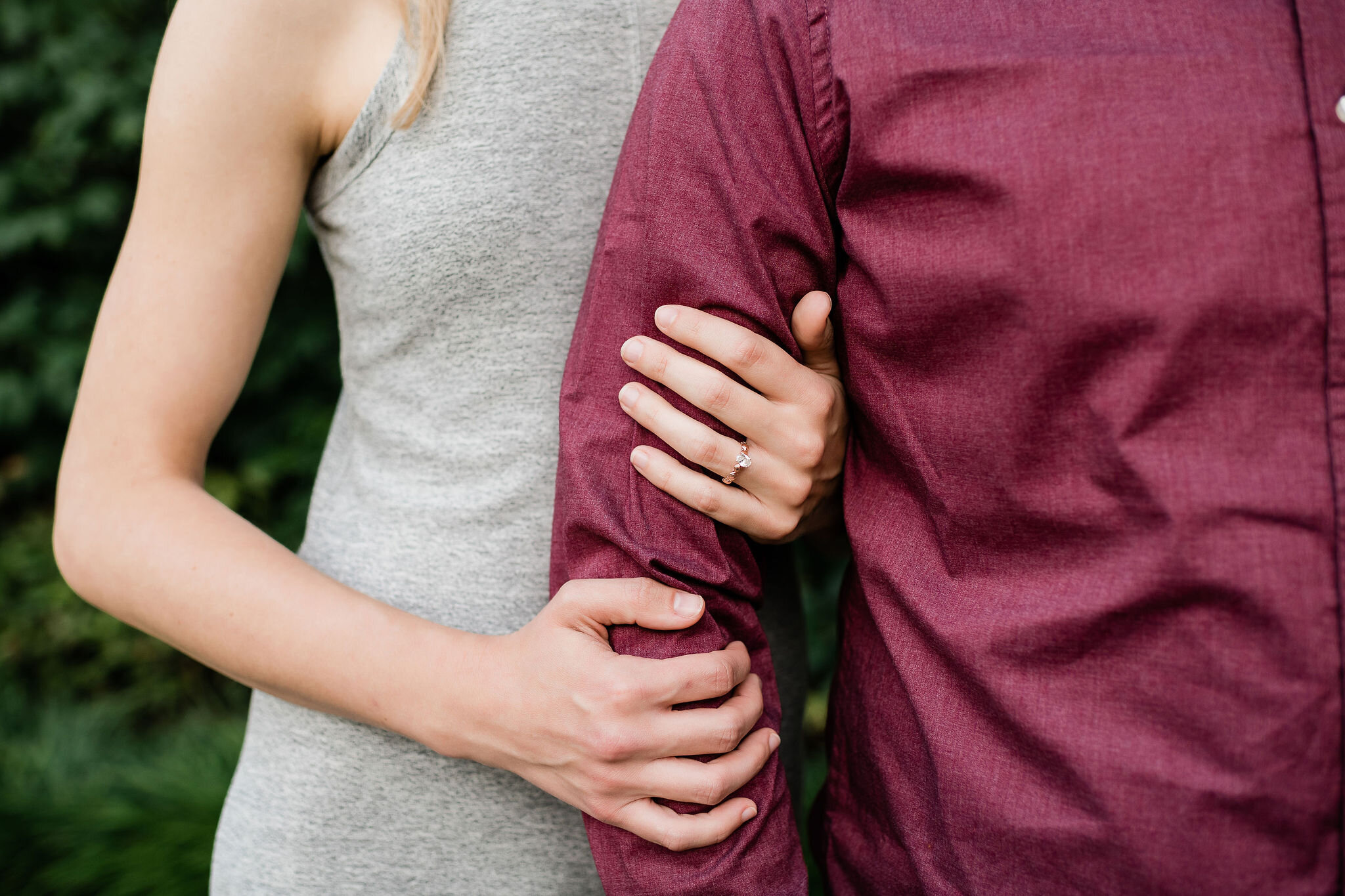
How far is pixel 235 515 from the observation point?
3.69 ft

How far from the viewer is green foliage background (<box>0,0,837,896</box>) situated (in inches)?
111

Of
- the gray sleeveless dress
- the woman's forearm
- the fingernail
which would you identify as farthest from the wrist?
→ the fingernail

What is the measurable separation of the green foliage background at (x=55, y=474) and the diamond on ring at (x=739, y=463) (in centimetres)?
194

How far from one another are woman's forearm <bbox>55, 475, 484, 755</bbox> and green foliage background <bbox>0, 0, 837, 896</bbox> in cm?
197

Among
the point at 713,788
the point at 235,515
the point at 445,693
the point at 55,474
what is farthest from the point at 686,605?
the point at 55,474

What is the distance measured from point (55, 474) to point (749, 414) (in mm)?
3589

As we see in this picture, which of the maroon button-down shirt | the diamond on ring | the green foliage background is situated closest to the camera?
the maroon button-down shirt

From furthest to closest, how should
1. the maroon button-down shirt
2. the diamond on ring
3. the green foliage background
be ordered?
the green foliage background, the diamond on ring, the maroon button-down shirt

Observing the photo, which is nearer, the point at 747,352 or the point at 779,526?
the point at 747,352

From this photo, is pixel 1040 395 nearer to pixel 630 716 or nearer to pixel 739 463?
pixel 739 463

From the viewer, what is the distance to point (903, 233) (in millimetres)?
865

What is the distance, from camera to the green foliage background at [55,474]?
2.82 meters

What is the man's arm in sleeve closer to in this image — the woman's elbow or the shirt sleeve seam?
the shirt sleeve seam

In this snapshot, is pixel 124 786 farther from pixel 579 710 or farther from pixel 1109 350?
pixel 1109 350
